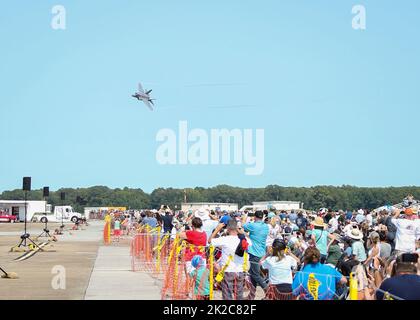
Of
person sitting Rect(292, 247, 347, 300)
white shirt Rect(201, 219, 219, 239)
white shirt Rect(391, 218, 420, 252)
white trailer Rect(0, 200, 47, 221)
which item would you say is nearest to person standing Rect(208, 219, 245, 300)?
person sitting Rect(292, 247, 347, 300)

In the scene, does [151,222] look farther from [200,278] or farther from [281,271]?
[281,271]

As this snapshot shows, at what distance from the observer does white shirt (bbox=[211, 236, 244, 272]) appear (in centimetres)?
1190

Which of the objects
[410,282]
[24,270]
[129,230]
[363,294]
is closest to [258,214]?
[363,294]

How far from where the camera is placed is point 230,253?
11.9m

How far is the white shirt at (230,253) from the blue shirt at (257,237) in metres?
2.46

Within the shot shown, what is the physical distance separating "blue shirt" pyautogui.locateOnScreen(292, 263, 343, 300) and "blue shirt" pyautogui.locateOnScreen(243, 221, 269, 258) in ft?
13.3

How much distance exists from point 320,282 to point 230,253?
204cm

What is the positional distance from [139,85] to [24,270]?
22.4 metres

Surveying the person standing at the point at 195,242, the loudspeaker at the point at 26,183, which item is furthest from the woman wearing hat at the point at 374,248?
the loudspeaker at the point at 26,183

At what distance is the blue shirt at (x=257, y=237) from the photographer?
14484mm

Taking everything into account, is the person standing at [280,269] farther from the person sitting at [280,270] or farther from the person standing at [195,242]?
the person standing at [195,242]

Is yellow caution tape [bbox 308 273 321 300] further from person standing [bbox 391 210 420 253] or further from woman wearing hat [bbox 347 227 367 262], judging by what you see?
person standing [bbox 391 210 420 253]
